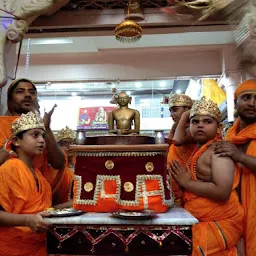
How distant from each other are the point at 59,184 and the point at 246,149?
5.25 ft

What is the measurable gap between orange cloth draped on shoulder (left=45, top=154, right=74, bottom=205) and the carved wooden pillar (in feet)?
3.34

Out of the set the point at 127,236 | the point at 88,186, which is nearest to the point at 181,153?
the point at 88,186

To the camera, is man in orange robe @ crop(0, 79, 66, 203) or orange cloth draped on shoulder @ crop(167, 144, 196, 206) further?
orange cloth draped on shoulder @ crop(167, 144, 196, 206)

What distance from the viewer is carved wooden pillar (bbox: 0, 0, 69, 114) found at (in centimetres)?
354

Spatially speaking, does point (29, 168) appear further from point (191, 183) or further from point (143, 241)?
point (191, 183)

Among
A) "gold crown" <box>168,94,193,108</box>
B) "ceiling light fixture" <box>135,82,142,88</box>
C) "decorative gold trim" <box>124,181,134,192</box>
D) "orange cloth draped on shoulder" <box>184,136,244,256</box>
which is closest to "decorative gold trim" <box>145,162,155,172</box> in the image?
"decorative gold trim" <box>124,181,134,192</box>

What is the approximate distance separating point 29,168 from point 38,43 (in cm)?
464

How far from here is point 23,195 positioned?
2.32 m

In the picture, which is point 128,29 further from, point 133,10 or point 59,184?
point 59,184

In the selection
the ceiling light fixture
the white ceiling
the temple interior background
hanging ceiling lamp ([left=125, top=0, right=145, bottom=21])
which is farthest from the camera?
the ceiling light fixture

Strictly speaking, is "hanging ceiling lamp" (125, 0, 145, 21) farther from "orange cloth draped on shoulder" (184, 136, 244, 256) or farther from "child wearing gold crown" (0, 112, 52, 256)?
"orange cloth draped on shoulder" (184, 136, 244, 256)

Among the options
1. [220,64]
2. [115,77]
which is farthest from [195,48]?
[115,77]

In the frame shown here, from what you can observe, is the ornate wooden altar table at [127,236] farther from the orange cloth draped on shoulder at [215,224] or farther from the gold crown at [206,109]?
the gold crown at [206,109]

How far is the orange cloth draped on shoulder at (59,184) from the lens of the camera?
3027mm
